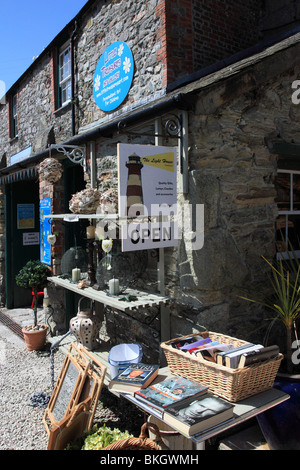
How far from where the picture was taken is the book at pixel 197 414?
2.21 m

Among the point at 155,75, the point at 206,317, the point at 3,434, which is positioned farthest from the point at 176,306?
the point at 155,75

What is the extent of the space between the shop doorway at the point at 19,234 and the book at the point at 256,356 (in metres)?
7.21

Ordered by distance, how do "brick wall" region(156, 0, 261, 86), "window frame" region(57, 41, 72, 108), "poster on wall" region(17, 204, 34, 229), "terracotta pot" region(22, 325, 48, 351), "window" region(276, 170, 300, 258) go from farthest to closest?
"poster on wall" region(17, 204, 34, 229) → "window frame" region(57, 41, 72, 108) → "terracotta pot" region(22, 325, 48, 351) → "brick wall" region(156, 0, 261, 86) → "window" region(276, 170, 300, 258)

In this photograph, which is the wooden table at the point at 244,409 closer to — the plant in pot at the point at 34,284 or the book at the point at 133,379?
the book at the point at 133,379

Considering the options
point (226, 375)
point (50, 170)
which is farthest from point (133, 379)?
point (50, 170)

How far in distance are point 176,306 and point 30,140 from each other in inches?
270

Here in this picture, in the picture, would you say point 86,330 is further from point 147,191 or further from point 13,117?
point 13,117

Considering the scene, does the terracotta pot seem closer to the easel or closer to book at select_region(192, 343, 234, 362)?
the easel

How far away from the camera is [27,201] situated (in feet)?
29.5

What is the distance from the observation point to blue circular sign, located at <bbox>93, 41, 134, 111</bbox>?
519 cm

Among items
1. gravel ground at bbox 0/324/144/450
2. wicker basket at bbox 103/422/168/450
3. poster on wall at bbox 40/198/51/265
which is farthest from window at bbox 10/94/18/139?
wicker basket at bbox 103/422/168/450

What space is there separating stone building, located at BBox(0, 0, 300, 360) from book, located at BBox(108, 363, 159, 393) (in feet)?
2.90

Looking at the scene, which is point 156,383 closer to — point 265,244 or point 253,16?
point 265,244

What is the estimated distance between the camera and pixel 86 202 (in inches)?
173
